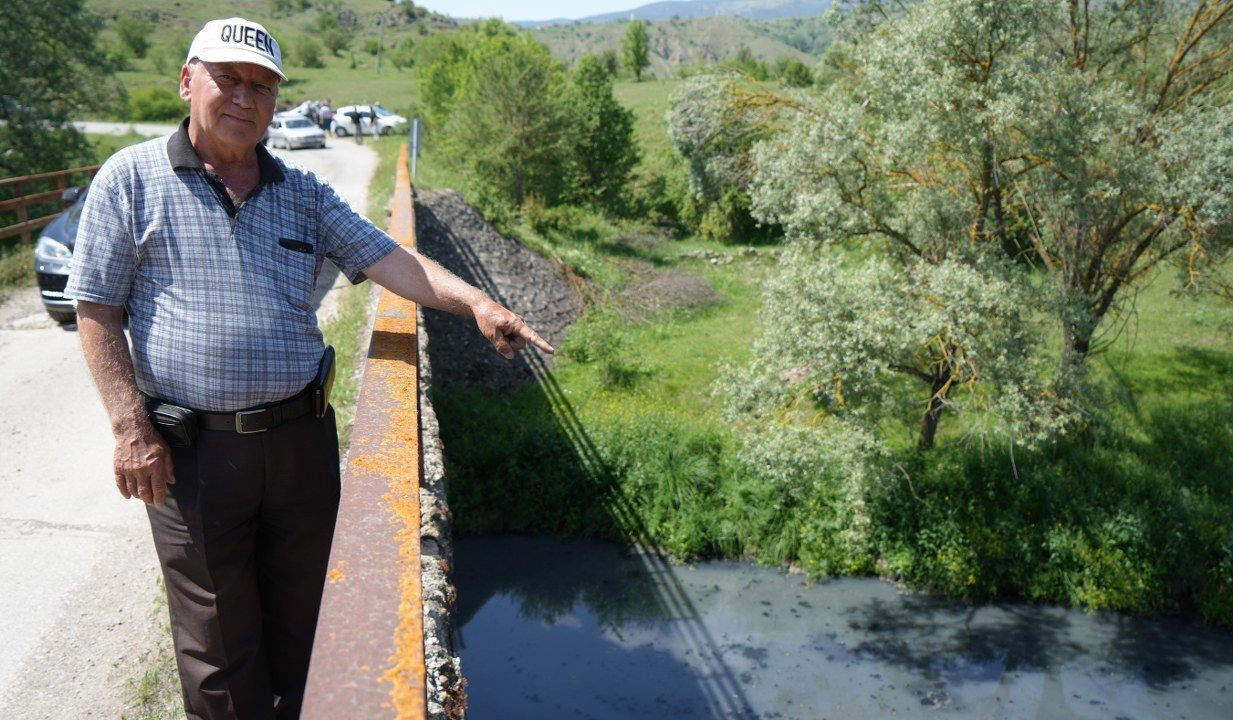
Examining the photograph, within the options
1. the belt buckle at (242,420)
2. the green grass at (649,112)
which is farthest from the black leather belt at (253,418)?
the green grass at (649,112)

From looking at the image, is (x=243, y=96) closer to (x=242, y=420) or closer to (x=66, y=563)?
(x=242, y=420)

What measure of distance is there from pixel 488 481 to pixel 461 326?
3.72m

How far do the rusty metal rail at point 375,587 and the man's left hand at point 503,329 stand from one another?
0.35 m

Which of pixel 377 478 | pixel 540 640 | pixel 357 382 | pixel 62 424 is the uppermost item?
pixel 377 478

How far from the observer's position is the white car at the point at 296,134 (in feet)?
101

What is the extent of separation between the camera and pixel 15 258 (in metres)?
14.2

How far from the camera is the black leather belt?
278 cm

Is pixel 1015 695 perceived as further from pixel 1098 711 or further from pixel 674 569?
pixel 674 569

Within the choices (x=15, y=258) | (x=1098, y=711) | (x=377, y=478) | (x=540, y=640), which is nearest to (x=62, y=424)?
(x=540, y=640)

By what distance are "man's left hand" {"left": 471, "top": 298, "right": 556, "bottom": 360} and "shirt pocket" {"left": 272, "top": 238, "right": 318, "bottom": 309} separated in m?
0.54

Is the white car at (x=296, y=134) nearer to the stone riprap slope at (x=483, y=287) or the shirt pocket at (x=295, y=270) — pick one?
the stone riprap slope at (x=483, y=287)

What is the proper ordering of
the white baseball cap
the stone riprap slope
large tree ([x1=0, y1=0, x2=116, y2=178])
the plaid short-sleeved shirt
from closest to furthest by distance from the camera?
the plaid short-sleeved shirt < the white baseball cap < the stone riprap slope < large tree ([x1=0, y1=0, x2=116, y2=178])

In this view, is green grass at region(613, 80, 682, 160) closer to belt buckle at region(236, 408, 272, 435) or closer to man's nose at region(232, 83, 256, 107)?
man's nose at region(232, 83, 256, 107)

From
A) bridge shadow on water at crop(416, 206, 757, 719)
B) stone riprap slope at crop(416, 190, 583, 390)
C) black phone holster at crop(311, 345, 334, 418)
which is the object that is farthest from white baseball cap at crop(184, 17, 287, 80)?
stone riprap slope at crop(416, 190, 583, 390)
